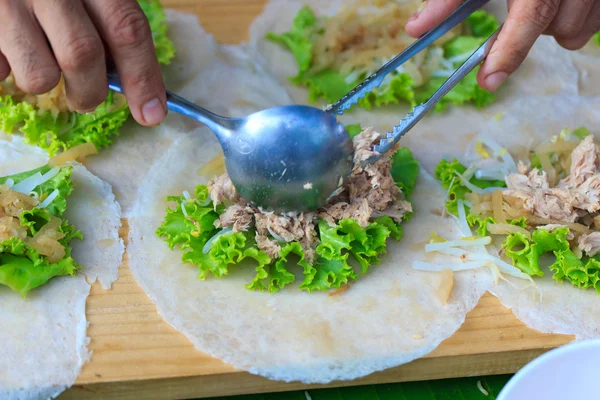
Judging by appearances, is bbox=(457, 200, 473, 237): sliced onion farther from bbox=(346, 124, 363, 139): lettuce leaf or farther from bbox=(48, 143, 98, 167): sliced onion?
bbox=(48, 143, 98, 167): sliced onion

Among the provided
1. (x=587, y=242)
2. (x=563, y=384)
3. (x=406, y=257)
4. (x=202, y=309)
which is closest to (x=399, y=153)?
(x=406, y=257)

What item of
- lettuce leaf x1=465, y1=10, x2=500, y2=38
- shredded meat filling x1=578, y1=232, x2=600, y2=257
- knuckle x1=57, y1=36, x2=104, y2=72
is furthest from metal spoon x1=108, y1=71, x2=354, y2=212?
lettuce leaf x1=465, y1=10, x2=500, y2=38

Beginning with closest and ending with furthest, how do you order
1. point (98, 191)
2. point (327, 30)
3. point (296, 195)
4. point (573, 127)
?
point (296, 195) < point (98, 191) < point (573, 127) < point (327, 30)

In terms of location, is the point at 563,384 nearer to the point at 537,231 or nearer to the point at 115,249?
the point at 537,231

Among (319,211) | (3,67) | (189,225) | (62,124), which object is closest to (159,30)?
(62,124)

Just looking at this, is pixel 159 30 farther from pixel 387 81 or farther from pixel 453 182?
pixel 453 182

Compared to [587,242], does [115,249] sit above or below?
below
